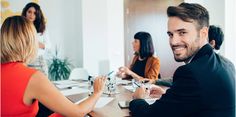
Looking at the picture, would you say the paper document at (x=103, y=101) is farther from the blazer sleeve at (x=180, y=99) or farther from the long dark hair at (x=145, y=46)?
the long dark hair at (x=145, y=46)

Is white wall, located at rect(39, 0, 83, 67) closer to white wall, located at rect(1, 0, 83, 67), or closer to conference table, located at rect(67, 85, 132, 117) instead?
white wall, located at rect(1, 0, 83, 67)

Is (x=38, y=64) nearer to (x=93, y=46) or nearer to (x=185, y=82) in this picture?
(x=93, y=46)

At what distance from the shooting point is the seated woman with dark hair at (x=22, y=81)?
1.32 m

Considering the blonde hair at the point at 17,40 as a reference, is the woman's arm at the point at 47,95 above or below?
below

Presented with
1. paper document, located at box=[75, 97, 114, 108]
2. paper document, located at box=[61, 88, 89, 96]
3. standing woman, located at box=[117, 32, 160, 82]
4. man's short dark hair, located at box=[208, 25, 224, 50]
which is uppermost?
man's short dark hair, located at box=[208, 25, 224, 50]

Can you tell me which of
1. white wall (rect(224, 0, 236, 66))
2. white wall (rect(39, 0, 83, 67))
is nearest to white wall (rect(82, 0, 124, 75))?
white wall (rect(39, 0, 83, 67))

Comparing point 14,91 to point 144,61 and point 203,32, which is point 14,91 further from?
point 144,61

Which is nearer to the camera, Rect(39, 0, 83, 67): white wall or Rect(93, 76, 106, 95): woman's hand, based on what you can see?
Rect(93, 76, 106, 95): woman's hand

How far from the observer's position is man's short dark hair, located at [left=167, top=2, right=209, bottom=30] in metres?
1.31

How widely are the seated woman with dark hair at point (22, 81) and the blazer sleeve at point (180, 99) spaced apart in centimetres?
45

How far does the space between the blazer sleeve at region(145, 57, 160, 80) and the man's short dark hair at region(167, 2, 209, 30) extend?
1.74m

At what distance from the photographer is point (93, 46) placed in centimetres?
466

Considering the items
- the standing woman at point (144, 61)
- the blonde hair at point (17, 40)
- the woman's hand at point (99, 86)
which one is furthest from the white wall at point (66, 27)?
the blonde hair at point (17, 40)

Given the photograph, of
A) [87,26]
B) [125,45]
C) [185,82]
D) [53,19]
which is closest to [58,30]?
[53,19]
